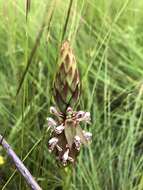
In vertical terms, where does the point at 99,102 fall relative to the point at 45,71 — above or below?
below

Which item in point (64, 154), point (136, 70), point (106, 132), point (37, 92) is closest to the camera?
point (64, 154)

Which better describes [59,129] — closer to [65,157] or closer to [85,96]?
[65,157]

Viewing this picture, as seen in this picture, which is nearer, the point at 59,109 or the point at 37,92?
the point at 59,109

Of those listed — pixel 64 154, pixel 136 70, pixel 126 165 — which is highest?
pixel 64 154

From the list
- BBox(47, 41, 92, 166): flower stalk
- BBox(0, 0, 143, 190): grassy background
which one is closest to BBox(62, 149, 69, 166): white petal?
BBox(47, 41, 92, 166): flower stalk

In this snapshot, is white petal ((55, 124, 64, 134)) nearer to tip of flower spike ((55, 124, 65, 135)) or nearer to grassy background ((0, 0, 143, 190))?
tip of flower spike ((55, 124, 65, 135))

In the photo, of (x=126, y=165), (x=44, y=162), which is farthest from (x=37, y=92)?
(x=126, y=165)

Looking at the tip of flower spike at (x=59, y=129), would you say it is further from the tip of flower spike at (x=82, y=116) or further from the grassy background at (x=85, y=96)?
the grassy background at (x=85, y=96)

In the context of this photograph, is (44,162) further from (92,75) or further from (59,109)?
(59,109)
